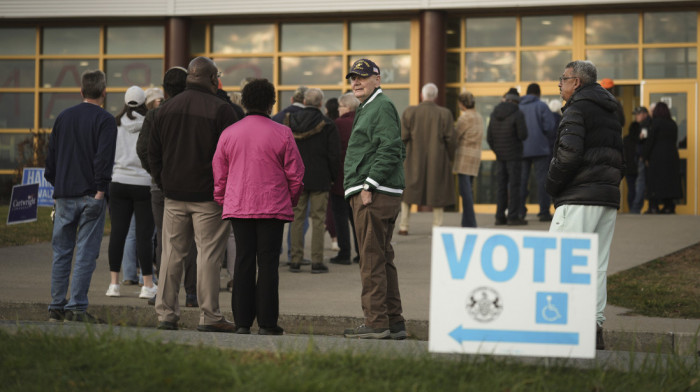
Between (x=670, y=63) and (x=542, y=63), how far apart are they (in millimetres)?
2407

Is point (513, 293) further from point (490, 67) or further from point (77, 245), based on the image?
point (490, 67)

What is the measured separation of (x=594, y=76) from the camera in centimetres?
760

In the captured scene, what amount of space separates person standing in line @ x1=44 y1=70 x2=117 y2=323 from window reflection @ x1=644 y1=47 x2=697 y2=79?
1448 cm

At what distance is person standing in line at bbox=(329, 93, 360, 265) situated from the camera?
12.4 metres

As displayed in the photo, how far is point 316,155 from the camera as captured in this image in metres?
11.7

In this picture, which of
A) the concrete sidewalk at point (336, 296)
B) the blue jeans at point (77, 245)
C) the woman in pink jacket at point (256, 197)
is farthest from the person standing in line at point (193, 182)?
the blue jeans at point (77, 245)

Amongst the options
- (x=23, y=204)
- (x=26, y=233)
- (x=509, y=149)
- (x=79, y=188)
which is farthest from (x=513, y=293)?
(x=26, y=233)

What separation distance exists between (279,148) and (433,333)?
2.60m

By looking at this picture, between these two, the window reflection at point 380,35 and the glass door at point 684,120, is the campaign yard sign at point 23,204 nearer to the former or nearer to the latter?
the window reflection at point 380,35

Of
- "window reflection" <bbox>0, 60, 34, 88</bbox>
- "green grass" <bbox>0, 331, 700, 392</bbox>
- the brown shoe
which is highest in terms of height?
"window reflection" <bbox>0, 60, 34, 88</bbox>

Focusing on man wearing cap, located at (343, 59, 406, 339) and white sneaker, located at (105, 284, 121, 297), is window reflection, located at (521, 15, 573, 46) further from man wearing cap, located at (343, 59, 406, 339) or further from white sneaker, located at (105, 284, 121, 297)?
man wearing cap, located at (343, 59, 406, 339)

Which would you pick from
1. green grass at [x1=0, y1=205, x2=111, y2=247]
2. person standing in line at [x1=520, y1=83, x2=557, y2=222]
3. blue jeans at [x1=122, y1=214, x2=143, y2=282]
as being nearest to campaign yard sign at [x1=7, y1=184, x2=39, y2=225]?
blue jeans at [x1=122, y1=214, x2=143, y2=282]

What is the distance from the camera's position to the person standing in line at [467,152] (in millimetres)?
15102

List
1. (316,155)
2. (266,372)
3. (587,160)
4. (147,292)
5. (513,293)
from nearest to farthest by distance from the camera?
1. (266,372)
2. (513,293)
3. (587,160)
4. (147,292)
5. (316,155)
